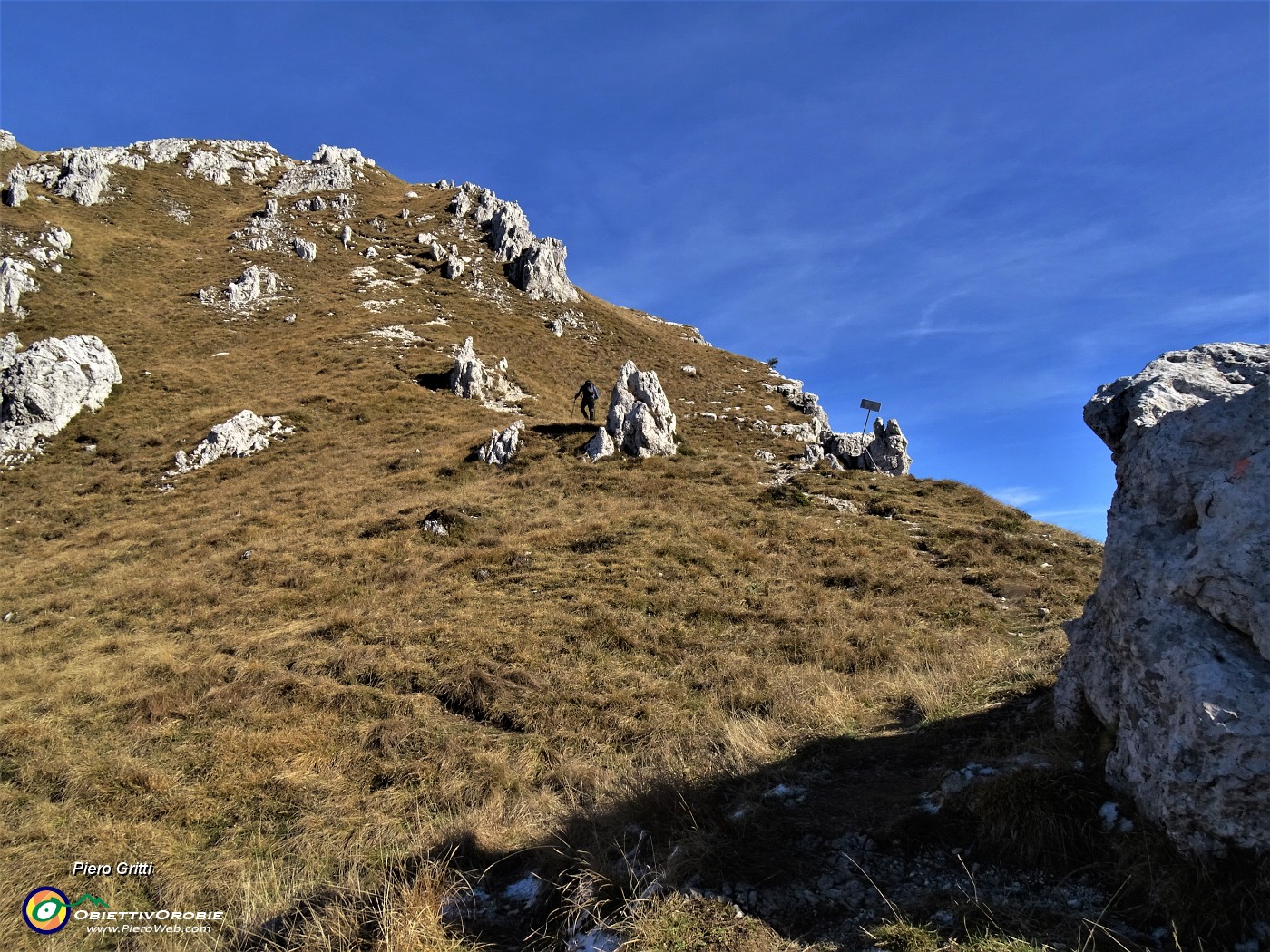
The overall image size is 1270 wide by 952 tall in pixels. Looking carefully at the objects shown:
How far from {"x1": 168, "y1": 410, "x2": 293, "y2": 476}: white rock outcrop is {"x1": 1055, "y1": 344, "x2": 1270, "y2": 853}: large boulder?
3568cm

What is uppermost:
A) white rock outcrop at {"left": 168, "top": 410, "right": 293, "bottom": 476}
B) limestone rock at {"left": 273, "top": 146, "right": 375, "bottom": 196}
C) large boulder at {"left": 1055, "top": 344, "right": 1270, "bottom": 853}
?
limestone rock at {"left": 273, "top": 146, "right": 375, "bottom": 196}

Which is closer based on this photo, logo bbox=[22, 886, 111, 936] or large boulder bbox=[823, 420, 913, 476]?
logo bbox=[22, 886, 111, 936]

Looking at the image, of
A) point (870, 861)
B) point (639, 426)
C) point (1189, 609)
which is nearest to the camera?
point (1189, 609)

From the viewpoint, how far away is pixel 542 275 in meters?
69.1

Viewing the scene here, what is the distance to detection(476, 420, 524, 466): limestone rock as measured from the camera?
28703mm

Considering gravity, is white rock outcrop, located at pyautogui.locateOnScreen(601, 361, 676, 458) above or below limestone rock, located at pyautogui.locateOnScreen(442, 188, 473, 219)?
below

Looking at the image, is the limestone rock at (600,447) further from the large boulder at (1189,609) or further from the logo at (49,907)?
the large boulder at (1189,609)

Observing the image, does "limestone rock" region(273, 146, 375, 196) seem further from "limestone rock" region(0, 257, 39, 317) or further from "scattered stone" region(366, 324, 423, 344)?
"scattered stone" region(366, 324, 423, 344)

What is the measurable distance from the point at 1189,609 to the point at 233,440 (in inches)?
1465

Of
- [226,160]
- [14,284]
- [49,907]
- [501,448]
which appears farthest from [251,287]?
[49,907]

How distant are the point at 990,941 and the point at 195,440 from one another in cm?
3809

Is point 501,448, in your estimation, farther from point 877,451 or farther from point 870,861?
point 870,861

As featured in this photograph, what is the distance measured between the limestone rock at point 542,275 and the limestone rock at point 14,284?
41165 millimetres

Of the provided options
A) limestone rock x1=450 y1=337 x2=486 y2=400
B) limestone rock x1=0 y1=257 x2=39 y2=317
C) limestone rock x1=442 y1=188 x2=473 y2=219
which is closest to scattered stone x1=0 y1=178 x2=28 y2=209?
limestone rock x1=0 y1=257 x2=39 y2=317
